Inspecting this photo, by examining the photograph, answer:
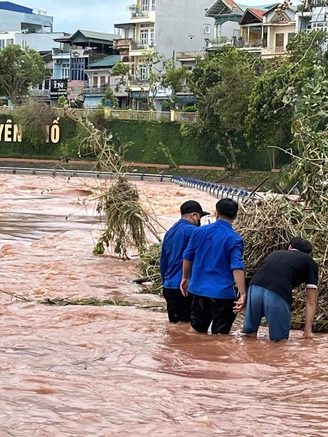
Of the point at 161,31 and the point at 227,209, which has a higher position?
the point at 161,31

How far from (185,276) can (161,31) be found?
7360 centimetres

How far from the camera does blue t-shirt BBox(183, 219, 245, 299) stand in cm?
965

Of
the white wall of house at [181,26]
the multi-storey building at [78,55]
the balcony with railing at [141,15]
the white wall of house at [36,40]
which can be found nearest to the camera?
the white wall of house at [181,26]

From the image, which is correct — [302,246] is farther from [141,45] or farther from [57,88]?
[57,88]

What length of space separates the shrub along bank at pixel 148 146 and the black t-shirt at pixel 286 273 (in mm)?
51186

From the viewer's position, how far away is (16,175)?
61344 millimetres

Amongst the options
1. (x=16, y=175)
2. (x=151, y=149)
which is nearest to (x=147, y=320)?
(x=16, y=175)

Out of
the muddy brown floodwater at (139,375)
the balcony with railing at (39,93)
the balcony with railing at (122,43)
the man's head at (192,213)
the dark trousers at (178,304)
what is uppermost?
the balcony with railing at (122,43)

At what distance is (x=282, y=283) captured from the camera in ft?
31.1

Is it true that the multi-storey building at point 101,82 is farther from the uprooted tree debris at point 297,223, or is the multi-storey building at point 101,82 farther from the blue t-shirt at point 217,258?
the blue t-shirt at point 217,258

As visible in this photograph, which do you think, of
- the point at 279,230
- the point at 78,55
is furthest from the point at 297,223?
the point at 78,55

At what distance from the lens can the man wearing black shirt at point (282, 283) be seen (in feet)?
31.2

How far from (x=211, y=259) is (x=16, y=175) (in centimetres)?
5273

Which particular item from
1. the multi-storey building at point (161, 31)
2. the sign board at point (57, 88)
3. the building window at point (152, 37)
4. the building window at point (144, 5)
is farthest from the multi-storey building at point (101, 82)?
the building window at point (144, 5)
